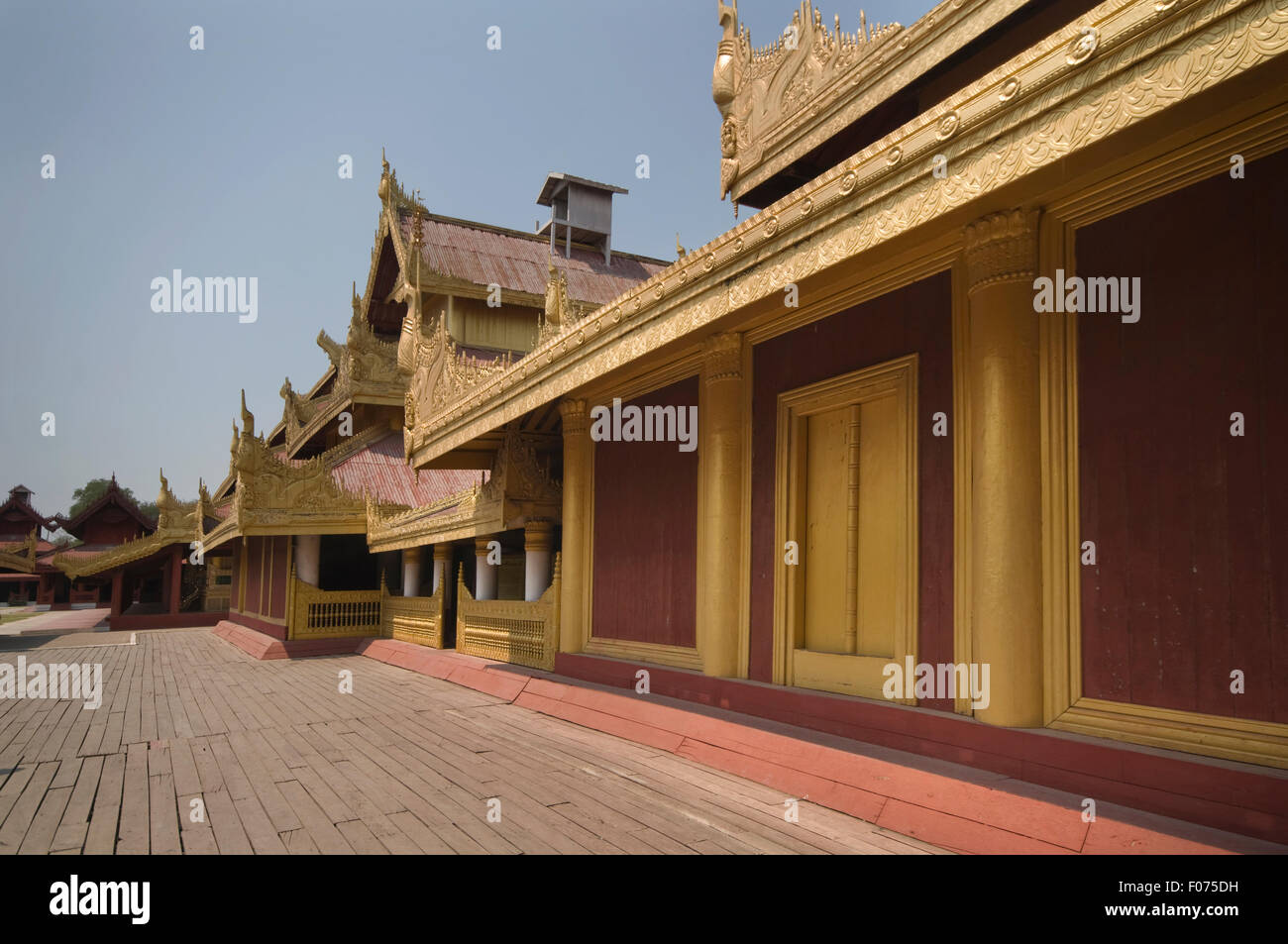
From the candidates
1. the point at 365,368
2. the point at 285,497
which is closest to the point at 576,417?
the point at 285,497

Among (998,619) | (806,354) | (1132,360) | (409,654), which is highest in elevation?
(806,354)

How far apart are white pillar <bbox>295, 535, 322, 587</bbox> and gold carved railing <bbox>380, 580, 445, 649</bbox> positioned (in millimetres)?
1483

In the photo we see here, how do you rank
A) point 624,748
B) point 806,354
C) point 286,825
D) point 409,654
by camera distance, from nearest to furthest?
point 286,825, point 806,354, point 624,748, point 409,654

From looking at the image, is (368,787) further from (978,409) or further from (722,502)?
(978,409)

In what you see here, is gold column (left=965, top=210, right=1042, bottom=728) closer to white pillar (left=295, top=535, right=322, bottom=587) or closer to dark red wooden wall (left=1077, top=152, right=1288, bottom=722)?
dark red wooden wall (left=1077, top=152, right=1288, bottom=722)

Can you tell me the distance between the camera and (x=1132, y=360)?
3.79 metres

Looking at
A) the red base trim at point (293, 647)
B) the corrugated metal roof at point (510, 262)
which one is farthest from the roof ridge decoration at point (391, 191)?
the red base trim at point (293, 647)

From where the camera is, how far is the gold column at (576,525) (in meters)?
9.17

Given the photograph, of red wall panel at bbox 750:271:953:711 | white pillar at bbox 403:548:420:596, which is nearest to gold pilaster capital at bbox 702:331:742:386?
red wall panel at bbox 750:271:953:711

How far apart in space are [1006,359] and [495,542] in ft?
31.8

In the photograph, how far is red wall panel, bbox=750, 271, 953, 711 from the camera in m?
4.77

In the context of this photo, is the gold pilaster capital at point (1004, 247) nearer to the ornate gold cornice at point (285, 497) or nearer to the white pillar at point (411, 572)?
the white pillar at point (411, 572)

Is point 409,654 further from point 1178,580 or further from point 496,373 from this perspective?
point 1178,580
